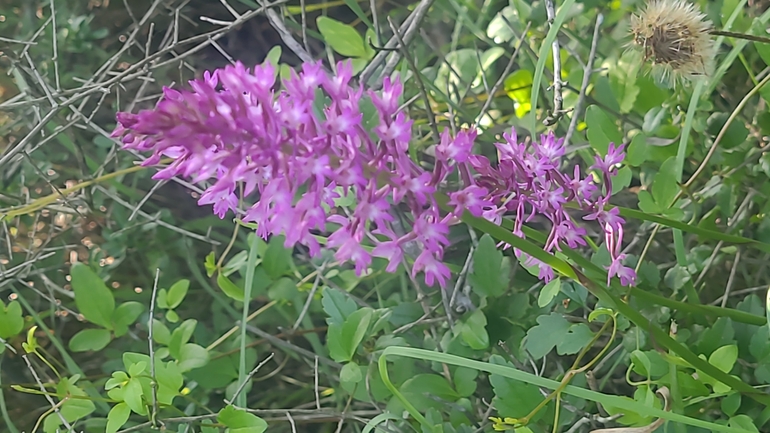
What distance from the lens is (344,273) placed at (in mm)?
733

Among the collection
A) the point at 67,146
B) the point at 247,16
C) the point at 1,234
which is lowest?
the point at 1,234

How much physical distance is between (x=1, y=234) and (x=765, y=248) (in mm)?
897

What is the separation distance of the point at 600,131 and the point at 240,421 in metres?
0.38

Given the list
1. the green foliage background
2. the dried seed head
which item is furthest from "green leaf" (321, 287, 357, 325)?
the dried seed head

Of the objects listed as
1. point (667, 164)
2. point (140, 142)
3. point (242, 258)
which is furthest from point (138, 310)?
point (667, 164)

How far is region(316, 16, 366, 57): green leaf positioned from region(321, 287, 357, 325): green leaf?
0.84 ft

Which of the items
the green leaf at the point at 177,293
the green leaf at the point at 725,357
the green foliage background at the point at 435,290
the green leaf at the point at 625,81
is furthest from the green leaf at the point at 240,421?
the green leaf at the point at 625,81

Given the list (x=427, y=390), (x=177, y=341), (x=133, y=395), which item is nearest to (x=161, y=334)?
(x=177, y=341)

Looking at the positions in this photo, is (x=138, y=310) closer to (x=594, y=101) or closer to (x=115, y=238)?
(x=115, y=238)

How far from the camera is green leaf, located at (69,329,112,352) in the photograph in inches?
25.8

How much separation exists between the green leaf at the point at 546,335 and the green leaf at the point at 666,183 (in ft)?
0.42

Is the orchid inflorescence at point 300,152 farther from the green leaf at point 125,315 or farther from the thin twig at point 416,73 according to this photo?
the green leaf at point 125,315

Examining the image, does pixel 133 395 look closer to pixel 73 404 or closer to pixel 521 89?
pixel 73 404

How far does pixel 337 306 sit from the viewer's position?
0.58 metres
